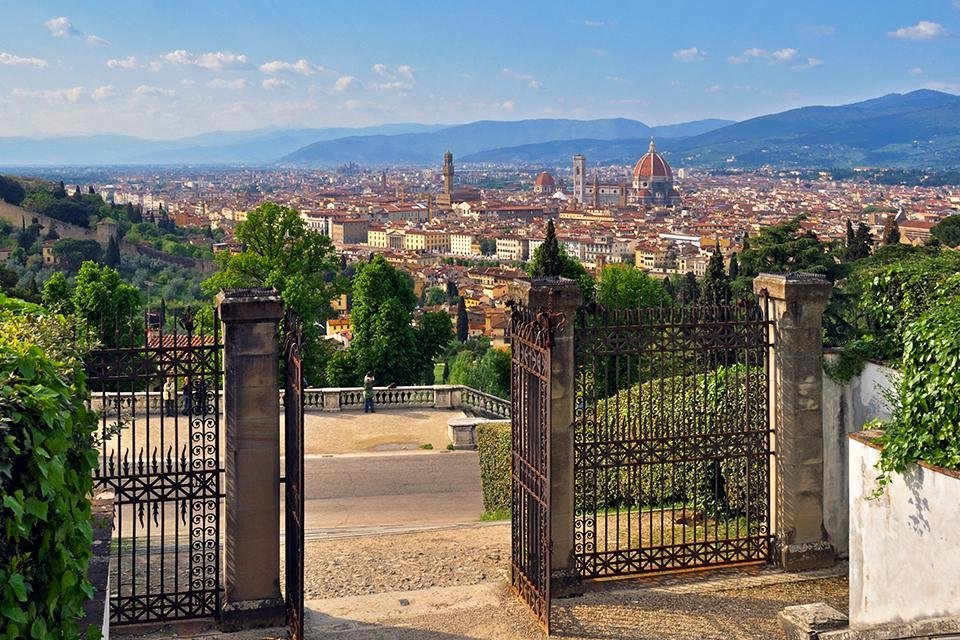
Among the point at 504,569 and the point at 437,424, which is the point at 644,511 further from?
the point at 437,424

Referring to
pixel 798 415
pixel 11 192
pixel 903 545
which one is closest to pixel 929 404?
pixel 903 545

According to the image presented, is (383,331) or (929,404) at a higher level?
(929,404)

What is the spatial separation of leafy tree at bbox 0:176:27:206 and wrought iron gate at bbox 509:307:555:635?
87.2 metres

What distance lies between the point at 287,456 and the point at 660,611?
2.77m

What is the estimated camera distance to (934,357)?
6.52 meters

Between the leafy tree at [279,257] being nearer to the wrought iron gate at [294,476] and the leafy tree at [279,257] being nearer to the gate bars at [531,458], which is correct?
the gate bars at [531,458]

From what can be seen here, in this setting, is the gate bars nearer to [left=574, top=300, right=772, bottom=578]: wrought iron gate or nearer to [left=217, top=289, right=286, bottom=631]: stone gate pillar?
[left=574, top=300, right=772, bottom=578]: wrought iron gate

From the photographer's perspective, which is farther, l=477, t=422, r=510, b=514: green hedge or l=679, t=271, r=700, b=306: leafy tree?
l=477, t=422, r=510, b=514: green hedge

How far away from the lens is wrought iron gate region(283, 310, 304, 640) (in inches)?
261

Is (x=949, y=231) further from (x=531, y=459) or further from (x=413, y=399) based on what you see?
(x=531, y=459)

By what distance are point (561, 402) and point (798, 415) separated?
6.32 feet

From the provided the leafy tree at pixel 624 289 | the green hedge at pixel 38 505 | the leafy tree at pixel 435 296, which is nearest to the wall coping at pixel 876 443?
the green hedge at pixel 38 505

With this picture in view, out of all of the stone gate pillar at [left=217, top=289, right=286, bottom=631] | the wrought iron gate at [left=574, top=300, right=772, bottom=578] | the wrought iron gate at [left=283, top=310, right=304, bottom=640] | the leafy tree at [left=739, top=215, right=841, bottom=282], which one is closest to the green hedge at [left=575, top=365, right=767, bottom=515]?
the wrought iron gate at [left=574, top=300, right=772, bottom=578]

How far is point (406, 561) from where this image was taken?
873 cm
